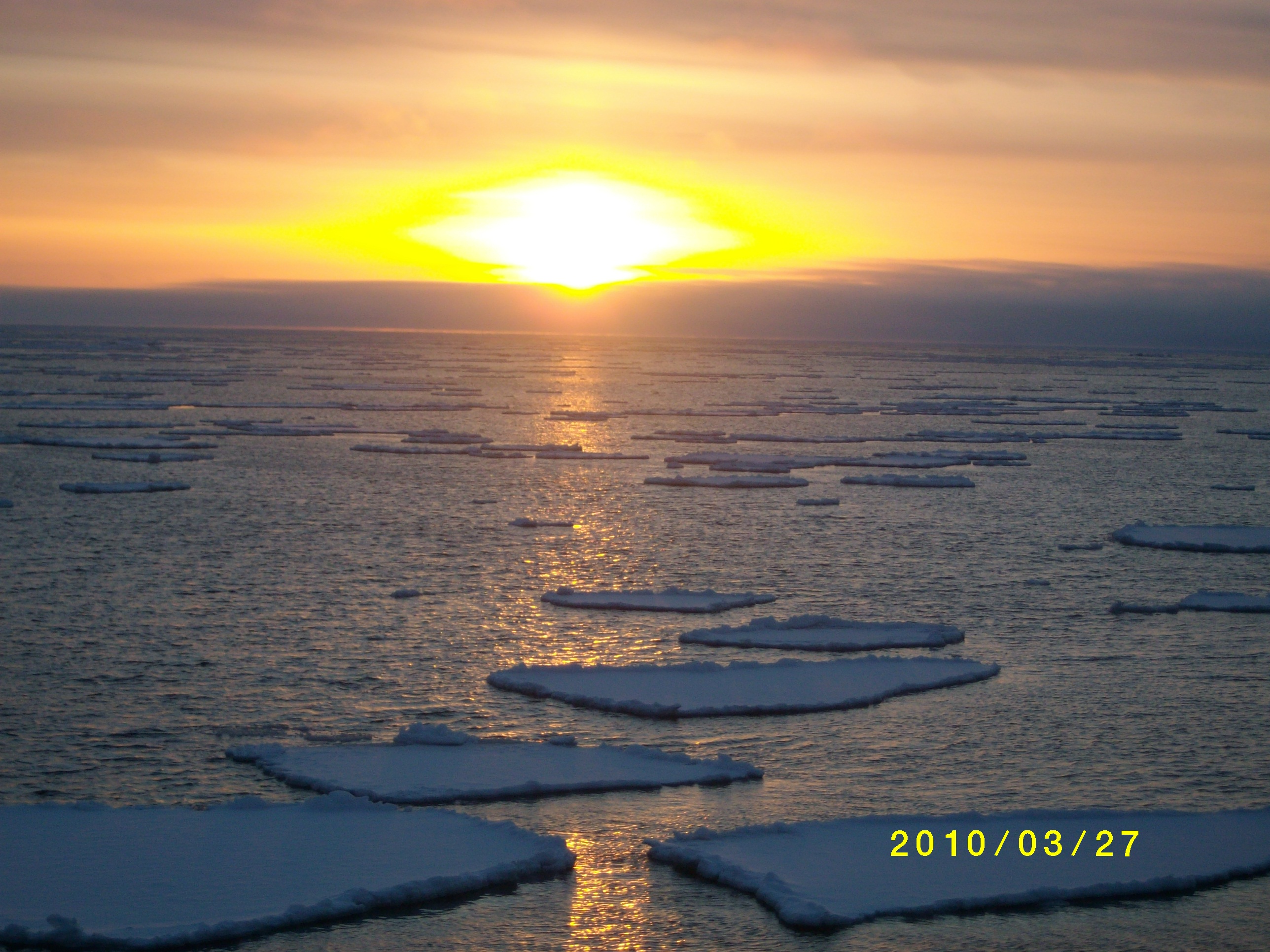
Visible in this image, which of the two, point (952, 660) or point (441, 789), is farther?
point (952, 660)

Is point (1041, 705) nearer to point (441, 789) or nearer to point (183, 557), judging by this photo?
point (441, 789)

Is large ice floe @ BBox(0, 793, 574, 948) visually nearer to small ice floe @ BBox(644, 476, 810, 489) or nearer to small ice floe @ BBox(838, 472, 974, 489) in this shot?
small ice floe @ BBox(644, 476, 810, 489)

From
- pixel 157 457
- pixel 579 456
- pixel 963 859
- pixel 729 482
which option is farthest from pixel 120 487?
pixel 963 859

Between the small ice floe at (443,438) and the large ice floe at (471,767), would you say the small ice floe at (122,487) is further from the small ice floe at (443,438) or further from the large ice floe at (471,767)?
the large ice floe at (471,767)

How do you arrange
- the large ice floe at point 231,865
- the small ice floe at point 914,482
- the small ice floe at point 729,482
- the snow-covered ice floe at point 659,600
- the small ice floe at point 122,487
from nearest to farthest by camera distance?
the large ice floe at point 231,865 → the snow-covered ice floe at point 659,600 → the small ice floe at point 122,487 → the small ice floe at point 729,482 → the small ice floe at point 914,482

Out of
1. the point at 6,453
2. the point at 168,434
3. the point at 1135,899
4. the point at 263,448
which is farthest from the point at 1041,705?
the point at 168,434

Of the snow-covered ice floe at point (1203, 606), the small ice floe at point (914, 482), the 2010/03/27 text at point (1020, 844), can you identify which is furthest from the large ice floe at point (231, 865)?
the small ice floe at point (914, 482)

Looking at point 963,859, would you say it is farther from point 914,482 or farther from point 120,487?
point 120,487
